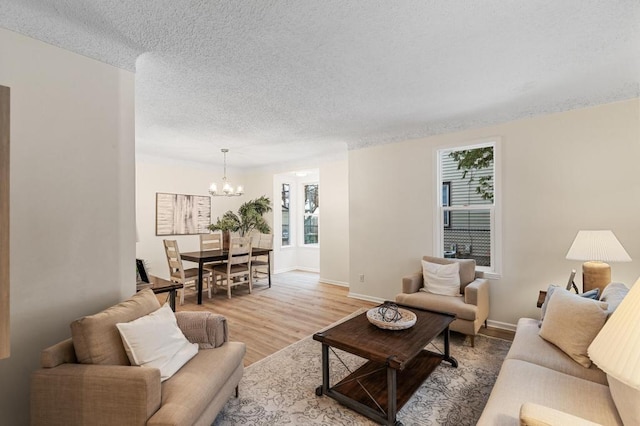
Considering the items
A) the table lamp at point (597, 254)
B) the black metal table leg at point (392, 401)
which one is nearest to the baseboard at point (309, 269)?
the table lamp at point (597, 254)

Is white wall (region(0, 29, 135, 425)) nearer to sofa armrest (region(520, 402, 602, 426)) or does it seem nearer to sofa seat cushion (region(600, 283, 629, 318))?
sofa armrest (region(520, 402, 602, 426))

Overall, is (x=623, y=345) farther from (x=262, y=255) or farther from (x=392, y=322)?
(x=262, y=255)

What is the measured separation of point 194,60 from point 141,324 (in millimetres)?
1942

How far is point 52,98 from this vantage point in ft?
6.30

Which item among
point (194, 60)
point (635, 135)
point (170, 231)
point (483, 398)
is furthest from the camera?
point (170, 231)

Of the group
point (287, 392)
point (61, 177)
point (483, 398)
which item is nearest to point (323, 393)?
point (287, 392)

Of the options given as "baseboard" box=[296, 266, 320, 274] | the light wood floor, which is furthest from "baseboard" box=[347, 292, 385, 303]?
"baseboard" box=[296, 266, 320, 274]

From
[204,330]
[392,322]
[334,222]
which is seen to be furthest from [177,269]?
[392,322]

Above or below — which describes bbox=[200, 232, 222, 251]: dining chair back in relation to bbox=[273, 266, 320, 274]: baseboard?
above

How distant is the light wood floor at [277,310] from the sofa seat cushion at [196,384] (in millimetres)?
931

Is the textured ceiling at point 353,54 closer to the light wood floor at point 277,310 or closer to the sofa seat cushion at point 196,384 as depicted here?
the sofa seat cushion at point 196,384

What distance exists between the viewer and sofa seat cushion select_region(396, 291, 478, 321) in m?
3.03

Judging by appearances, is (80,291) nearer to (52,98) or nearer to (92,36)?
(52,98)

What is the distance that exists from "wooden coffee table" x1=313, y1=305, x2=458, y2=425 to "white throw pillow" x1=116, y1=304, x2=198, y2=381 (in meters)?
0.91
